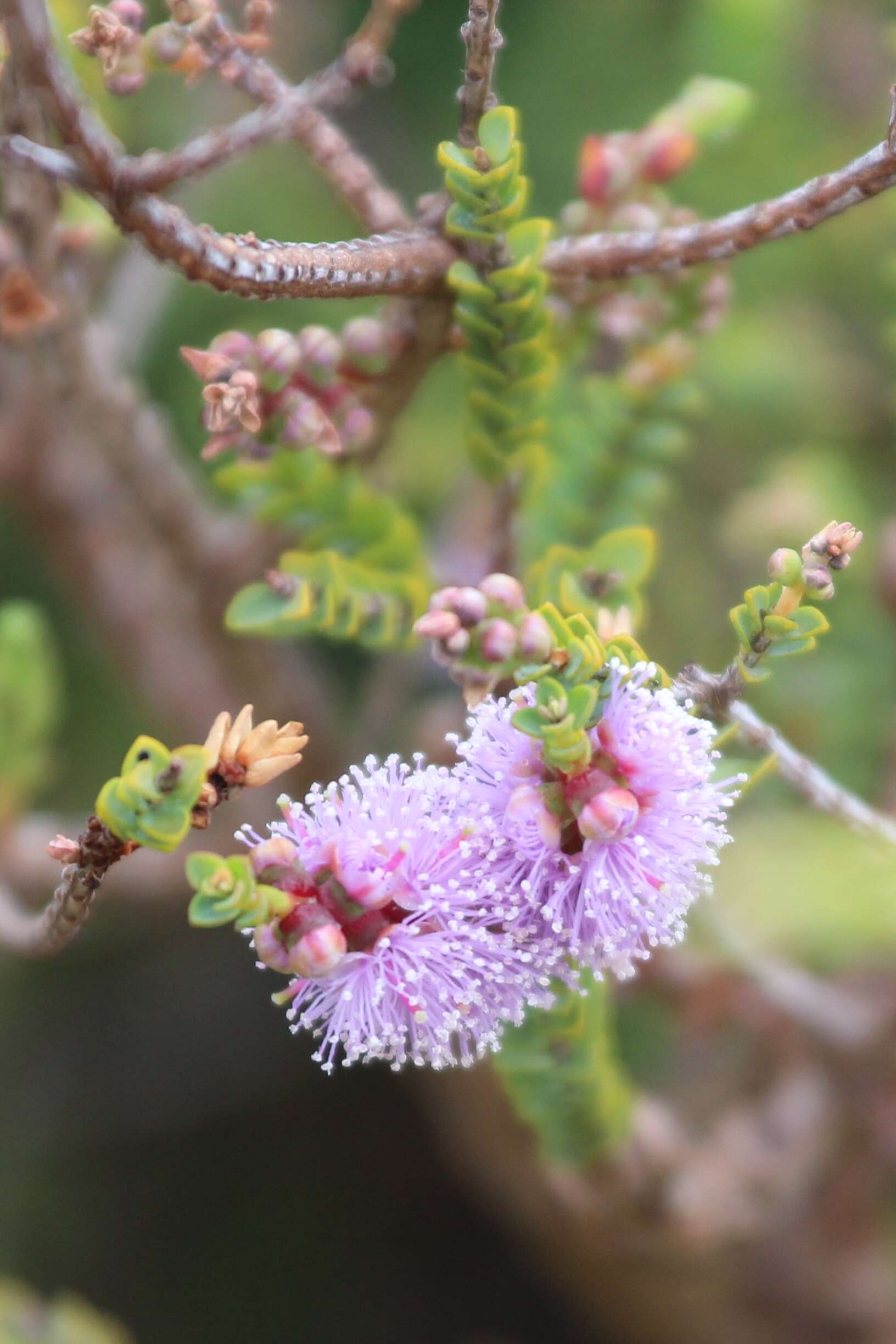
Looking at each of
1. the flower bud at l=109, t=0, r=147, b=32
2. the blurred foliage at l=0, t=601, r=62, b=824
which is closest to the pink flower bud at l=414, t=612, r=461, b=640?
the flower bud at l=109, t=0, r=147, b=32

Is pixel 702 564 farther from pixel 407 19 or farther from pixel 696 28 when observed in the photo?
pixel 407 19

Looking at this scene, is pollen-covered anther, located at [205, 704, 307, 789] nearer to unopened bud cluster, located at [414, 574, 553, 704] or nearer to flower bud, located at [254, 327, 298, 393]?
unopened bud cluster, located at [414, 574, 553, 704]

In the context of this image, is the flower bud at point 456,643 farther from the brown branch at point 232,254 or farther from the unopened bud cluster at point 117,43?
the unopened bud cluster at point 117,43

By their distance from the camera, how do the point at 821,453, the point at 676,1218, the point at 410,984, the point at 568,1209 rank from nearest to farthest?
→ the point at 410,984, the point at 676,1218, the point at 568,1209, the point at 821,453

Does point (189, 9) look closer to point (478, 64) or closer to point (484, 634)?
point (478, 64)

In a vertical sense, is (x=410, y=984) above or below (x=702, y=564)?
below

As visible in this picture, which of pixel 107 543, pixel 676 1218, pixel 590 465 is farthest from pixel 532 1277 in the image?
pixel 590 465
